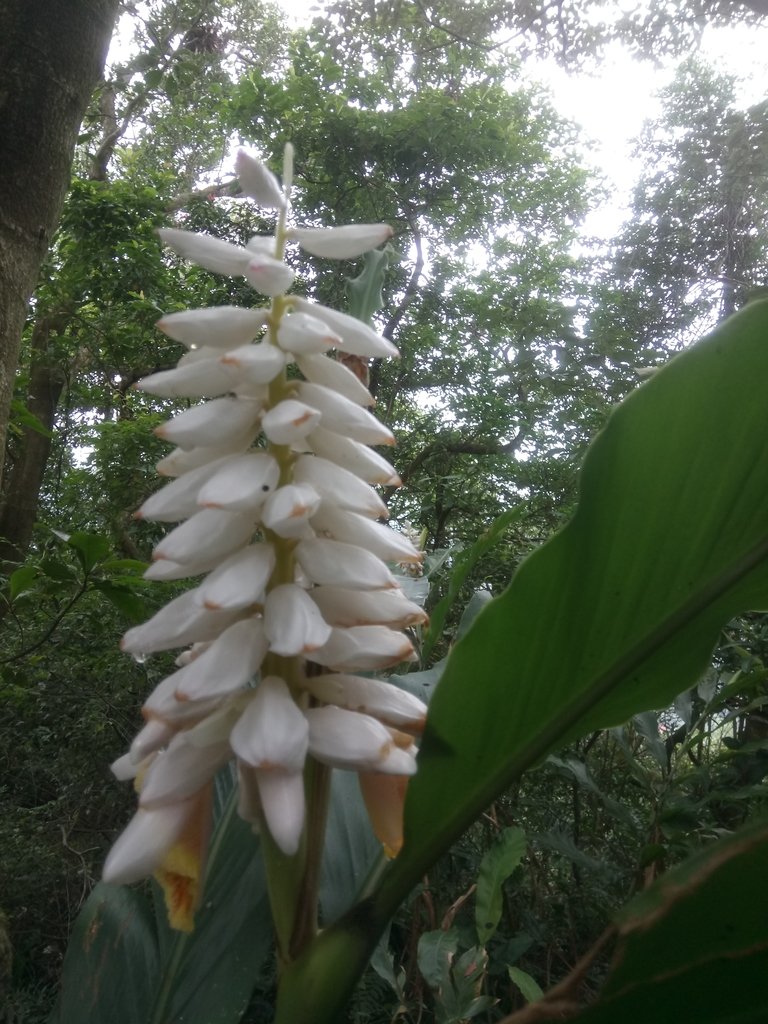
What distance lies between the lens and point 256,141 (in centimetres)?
436

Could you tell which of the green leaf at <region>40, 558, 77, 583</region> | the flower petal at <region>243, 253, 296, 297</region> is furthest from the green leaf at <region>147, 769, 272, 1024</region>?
the green leaf at <region>40, 558, 77, 583</region>

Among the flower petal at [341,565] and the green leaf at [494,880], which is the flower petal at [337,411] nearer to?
the flower petal at [341,565]

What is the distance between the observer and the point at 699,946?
348 millimetres

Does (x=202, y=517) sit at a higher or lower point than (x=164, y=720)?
higher

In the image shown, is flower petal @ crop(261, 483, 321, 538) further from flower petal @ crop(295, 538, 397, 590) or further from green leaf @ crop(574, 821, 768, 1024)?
green leaf @ crop(574, 821, 768, 1024)

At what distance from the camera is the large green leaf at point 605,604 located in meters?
0.41

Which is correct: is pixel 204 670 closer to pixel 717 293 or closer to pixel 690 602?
pixel 690 602

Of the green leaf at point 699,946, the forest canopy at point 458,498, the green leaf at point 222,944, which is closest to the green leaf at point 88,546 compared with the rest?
the forest canopy at point 458,498

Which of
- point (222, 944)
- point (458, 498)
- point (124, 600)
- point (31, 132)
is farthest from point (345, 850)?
point (458, 498)

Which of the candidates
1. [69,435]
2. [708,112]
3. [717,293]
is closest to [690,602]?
[69,435]

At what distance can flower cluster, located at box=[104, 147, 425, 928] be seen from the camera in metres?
0.38

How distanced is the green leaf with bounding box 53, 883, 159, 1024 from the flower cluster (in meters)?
0.26

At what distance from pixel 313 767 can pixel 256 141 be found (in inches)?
183

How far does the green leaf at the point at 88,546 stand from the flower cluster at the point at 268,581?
869 millimetres
